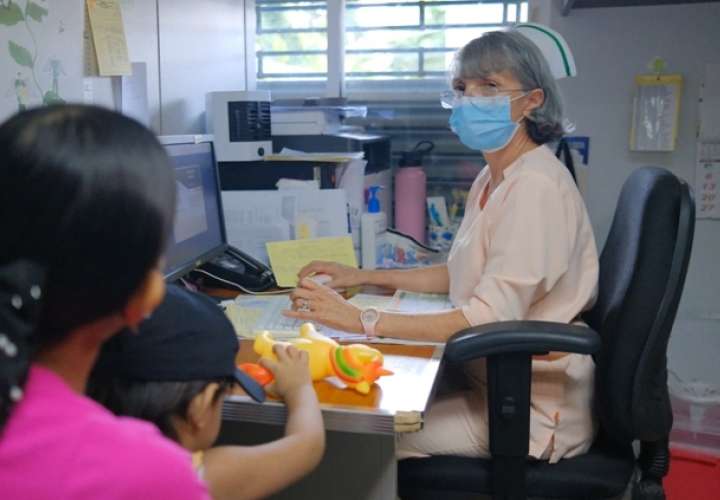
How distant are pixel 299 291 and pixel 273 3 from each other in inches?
70.5

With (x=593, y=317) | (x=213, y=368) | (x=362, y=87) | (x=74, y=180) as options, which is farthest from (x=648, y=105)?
(x=74, y=180)

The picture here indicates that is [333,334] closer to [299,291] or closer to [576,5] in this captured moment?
[299,291]

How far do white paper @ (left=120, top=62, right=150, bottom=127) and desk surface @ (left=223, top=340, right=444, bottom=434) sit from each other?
813mm

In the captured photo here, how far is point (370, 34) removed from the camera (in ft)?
9.34

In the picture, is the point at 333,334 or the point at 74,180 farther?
the point at 333,334

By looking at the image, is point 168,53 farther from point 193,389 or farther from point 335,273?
point 193,389

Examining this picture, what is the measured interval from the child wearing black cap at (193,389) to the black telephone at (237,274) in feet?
2.50

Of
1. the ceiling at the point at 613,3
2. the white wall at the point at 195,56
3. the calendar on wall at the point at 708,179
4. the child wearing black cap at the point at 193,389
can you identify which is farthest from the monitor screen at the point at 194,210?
the calendar on wall at the point at 708,179

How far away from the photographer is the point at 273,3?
2.95 metres

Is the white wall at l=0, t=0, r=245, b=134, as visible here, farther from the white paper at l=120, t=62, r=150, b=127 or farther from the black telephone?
the black telephone

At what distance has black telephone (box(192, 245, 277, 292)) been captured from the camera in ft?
5.82

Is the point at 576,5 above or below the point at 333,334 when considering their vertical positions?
above

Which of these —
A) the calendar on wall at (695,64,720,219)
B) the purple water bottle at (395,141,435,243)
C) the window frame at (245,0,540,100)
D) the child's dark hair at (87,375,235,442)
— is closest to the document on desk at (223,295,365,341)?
the child's dark hair at (87,375,235,442)

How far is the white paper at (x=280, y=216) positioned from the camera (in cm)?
197
